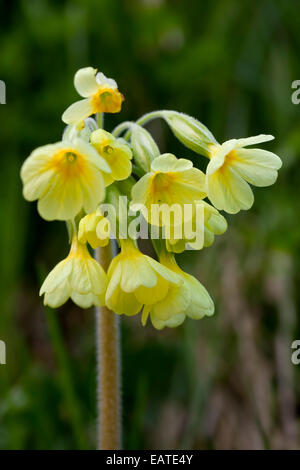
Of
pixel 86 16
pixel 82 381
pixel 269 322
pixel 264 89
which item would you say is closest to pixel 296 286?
pixel 269 322

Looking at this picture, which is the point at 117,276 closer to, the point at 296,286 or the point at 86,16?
the point at 296,286

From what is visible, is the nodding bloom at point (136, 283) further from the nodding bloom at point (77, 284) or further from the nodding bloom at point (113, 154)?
the nodding bloom at point (113, 154)

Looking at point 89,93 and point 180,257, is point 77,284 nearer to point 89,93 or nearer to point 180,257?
point 89,93

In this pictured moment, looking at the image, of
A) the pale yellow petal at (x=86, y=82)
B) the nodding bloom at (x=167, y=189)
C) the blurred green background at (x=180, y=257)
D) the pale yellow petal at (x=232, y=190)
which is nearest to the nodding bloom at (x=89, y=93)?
the pale yellow petal at (x=86, y=82)

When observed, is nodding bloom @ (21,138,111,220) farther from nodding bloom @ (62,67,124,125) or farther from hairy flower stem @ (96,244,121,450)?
hairy flower stem @ (96,244,121,450)

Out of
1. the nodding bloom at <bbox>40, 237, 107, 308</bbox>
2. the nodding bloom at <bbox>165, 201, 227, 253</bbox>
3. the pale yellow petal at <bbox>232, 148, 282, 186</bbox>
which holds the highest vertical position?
the pale yellow petal at <bbox>232, 148, 282, 186</bbox>

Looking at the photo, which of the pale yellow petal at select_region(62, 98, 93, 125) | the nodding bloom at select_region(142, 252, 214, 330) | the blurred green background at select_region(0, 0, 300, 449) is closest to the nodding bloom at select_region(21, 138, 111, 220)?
the pale yellow petal at select_region(62, 98, 93, 125)
